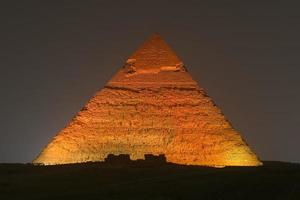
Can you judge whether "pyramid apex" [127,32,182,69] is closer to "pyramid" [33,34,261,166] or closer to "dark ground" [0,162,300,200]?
"pyramid" [33,34,261,166]

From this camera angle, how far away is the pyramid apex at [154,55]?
43.2 metres

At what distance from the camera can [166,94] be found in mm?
42656

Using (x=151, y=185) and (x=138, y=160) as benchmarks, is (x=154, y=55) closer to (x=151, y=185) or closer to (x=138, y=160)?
(x=138, y=160)

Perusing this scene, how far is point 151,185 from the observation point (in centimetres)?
2344

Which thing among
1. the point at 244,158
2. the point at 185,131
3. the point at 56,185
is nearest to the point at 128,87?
the point at 185,131

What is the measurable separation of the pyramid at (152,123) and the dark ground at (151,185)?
36.3 feet

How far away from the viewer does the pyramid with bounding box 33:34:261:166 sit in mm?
40969

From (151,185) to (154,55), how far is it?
20.6 meters

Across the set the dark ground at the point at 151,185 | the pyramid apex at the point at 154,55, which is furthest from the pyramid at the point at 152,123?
the dark ground at the point at 151,185

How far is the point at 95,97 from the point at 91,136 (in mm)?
2587

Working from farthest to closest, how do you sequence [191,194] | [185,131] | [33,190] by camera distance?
[185,131] → [33,190] → [191,194]

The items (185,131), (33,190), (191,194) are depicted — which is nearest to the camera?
(191,194)

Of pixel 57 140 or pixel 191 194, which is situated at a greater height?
pixel 191 194

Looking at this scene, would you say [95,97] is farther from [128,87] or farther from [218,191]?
[218,191]
